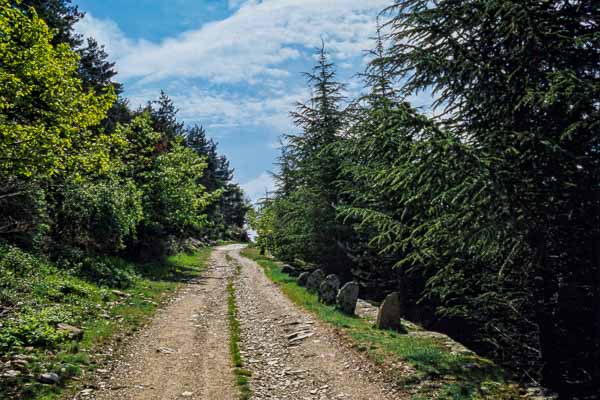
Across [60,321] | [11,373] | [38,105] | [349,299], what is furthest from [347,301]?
[38,105]

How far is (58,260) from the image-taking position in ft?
53.7

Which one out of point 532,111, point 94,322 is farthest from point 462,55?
point 94,322

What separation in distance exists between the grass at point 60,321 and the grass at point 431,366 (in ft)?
19.7

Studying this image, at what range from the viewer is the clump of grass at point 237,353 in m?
8.09

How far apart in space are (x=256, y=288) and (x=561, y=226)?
637 inches

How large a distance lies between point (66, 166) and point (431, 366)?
1303 cm

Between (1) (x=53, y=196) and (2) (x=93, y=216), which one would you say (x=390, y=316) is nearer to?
(2) (x=93, y=216)

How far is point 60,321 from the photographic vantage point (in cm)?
1053

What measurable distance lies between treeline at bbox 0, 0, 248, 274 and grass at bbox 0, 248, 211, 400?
5.66 feet

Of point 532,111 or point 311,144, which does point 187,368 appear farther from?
point 311,144

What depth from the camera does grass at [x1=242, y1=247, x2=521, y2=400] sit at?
789 centimetres

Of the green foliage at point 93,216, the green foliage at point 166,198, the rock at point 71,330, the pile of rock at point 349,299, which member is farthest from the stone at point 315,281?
the green foliage at point 166,198

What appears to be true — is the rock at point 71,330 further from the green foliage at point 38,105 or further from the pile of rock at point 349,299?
the pile of rock at point 349,299

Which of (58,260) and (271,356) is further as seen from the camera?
(58,260)
